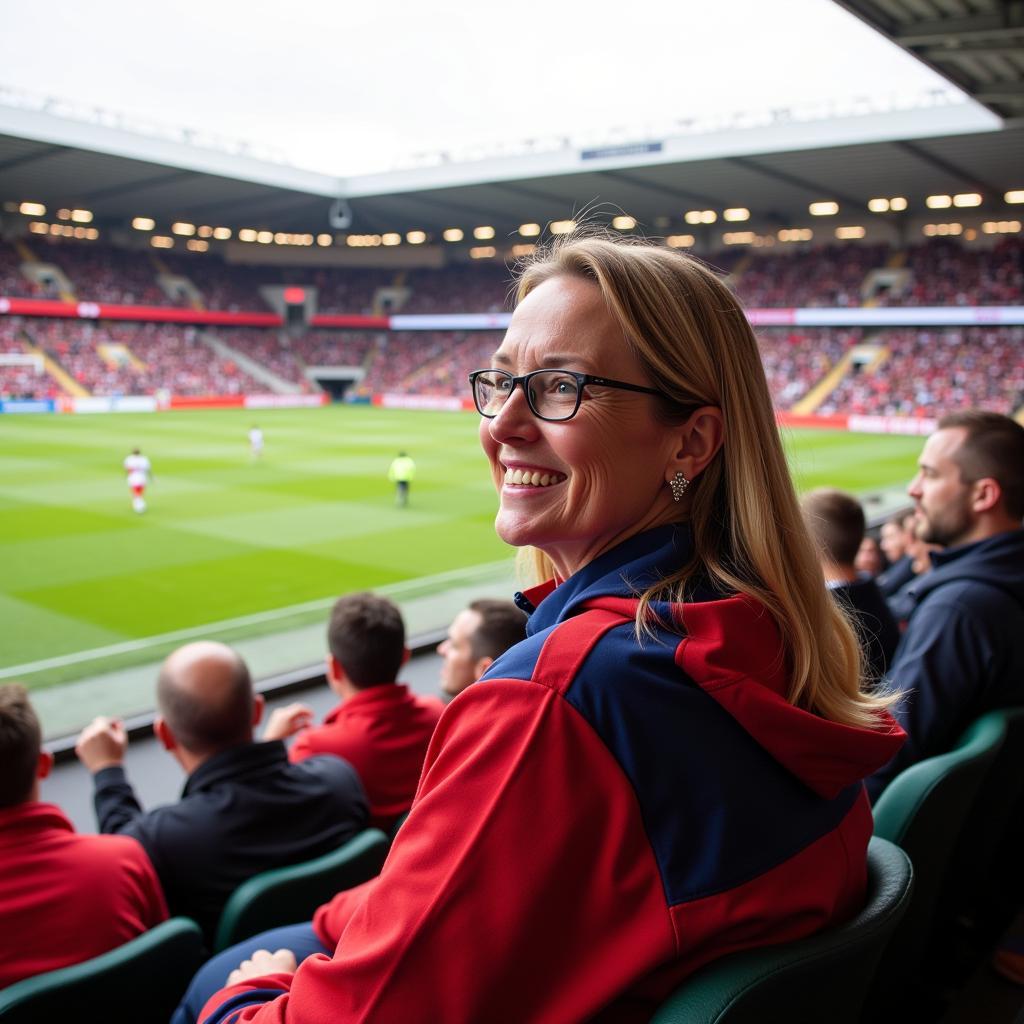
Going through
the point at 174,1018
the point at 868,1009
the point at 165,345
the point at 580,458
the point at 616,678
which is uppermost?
the point at 165,345

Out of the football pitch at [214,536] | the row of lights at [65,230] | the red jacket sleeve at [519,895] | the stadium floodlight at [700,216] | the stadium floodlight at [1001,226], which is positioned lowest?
the football pitch at [214,536]

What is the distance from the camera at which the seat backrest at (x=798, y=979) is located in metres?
1.00

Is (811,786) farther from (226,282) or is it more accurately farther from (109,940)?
(226,282)

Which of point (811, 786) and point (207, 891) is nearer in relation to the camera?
point (811, 786)

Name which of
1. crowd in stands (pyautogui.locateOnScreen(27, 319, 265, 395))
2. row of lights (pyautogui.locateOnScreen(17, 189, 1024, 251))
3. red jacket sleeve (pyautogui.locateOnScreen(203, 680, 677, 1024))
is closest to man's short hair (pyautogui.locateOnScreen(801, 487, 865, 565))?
red jacket sleeve (pyautogui.locateOnScreen(203, 680, 677, 1024))

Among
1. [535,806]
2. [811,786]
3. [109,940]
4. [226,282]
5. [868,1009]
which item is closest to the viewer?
[535,806]

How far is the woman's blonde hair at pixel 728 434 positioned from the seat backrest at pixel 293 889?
1420 mm

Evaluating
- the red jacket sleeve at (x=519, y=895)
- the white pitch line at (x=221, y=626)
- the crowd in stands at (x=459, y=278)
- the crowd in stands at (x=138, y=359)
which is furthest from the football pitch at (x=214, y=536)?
the crowd in stands at (x=459, y=278)

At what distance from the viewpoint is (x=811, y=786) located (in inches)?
45.6

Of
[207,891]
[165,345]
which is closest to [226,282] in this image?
[165,345]

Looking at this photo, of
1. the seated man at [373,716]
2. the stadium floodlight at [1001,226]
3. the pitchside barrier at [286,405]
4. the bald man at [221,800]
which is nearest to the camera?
the bald man at [221,800]

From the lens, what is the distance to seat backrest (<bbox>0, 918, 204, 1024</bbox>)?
1.77 meters

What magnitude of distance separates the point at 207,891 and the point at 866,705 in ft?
5.99

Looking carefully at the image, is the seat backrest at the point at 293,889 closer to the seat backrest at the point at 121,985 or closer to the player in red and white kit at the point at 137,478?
the seat backrest at the point at 121,985
